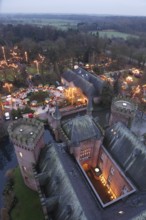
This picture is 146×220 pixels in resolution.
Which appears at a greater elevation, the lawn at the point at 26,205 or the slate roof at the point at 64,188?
the slate roof at the point at 64,188

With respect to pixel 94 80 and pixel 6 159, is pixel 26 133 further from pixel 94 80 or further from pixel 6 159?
pixel 94 80

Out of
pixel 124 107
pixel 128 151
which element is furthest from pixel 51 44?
pixel 128 151

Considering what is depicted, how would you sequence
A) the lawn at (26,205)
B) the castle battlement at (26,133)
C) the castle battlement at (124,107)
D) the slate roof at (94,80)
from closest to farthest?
1. the castle battlement at (26,133)
2. the lawn at (26,205)
3. the castle battlement at (124,107)
4. the slate roof at (94,80)

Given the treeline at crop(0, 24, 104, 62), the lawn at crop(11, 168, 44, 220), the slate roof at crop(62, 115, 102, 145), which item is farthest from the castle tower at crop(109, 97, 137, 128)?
the treeline at crop(0, 24, 104, 62)

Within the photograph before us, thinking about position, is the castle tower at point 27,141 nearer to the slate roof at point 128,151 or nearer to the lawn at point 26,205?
the lawn at point 26,205

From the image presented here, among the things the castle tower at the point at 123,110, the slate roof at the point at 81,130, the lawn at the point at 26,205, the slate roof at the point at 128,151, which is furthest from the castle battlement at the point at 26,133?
the castle tower at the point at 123,110

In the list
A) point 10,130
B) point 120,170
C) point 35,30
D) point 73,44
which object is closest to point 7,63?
point 73,44
